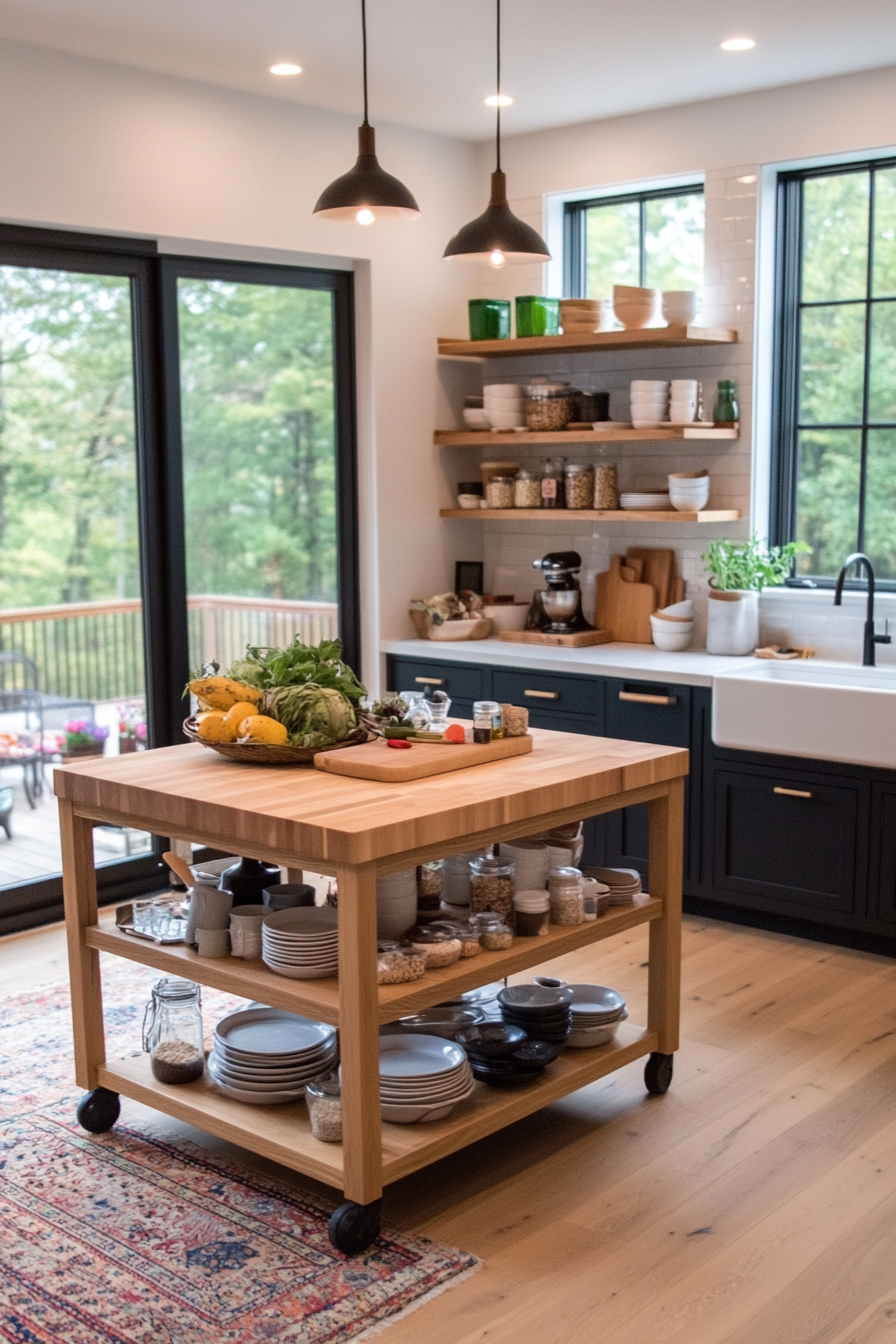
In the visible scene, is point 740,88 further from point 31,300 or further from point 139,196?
point 31,300

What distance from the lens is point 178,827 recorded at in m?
3.06

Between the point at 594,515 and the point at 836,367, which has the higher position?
the point at 836,367

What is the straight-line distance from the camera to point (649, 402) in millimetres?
5445

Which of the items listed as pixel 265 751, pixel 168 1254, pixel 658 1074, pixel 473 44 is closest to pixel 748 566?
pixel 473 44

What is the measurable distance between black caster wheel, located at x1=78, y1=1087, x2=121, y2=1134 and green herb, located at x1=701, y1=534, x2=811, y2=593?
3.06 metres

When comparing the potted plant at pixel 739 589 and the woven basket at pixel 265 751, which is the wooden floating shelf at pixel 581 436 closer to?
the potted plant at pixel 739 589

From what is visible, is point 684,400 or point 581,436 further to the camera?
point 581,436

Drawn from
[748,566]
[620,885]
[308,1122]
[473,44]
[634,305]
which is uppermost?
[473,44]

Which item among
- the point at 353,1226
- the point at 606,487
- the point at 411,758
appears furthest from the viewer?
the point at 606,487

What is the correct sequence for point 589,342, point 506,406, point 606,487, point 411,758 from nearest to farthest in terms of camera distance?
point 411,758
point 589,342
point 606,487
point 506,406

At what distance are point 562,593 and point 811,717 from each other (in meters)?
1.45

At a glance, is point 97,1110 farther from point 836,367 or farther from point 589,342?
point 836,367

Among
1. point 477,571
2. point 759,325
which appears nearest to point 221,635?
point 477,571

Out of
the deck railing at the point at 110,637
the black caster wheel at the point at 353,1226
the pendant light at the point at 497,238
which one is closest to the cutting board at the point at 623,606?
the deck railing at the point at 110,637
